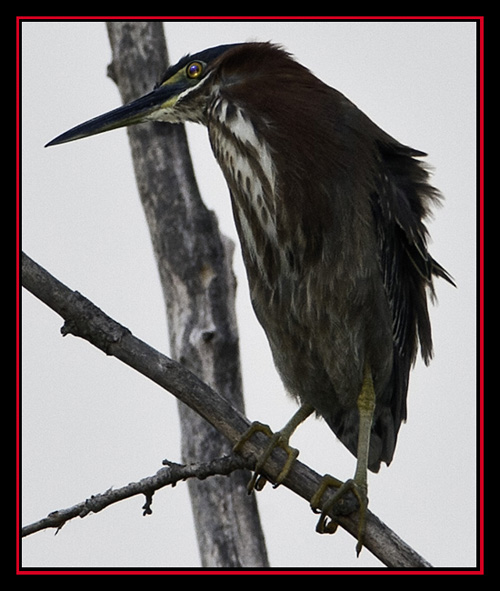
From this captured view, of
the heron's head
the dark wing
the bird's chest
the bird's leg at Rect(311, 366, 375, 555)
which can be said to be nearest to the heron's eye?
the heron's head

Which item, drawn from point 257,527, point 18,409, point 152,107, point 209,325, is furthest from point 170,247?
point 18,409

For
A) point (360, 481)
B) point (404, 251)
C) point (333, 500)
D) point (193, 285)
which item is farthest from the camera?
point (193, 285)

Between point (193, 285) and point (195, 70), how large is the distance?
0.82 metres

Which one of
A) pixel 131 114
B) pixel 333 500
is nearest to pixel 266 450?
pixel 333 500

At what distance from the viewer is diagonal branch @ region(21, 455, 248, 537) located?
92.2 inches

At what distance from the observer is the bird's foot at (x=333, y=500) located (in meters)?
2.71

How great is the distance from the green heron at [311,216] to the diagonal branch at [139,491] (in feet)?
1.01

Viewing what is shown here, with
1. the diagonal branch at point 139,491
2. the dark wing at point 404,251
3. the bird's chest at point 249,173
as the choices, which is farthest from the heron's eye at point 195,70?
the diagonal branch at point 139,491

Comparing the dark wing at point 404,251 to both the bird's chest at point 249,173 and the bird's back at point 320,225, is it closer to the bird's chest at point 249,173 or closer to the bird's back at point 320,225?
the bird's back at point 320,225

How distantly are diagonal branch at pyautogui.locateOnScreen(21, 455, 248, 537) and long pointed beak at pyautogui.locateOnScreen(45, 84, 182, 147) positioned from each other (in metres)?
1.05

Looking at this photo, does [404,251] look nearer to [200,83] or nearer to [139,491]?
[200,83]

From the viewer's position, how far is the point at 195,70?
9.62 feet

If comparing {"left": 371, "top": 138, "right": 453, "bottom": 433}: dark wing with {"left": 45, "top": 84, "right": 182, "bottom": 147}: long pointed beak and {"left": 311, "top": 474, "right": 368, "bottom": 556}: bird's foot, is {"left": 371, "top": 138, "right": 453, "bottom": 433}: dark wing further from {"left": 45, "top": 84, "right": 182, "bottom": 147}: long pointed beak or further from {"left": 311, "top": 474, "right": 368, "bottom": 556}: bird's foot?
{"left": 45, "top": 84, "right": 182, "bottom": 147}: long pointed beak

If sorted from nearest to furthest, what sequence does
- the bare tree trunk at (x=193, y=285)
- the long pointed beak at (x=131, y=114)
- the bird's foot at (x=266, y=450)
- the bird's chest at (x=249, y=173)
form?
the bird's foot at (x=266, y=450)
the bird's chest at (x=249, y=173)
the long pointed beak at (x=131, y=114)
the bare tree trunk at (x=193, y=285)
